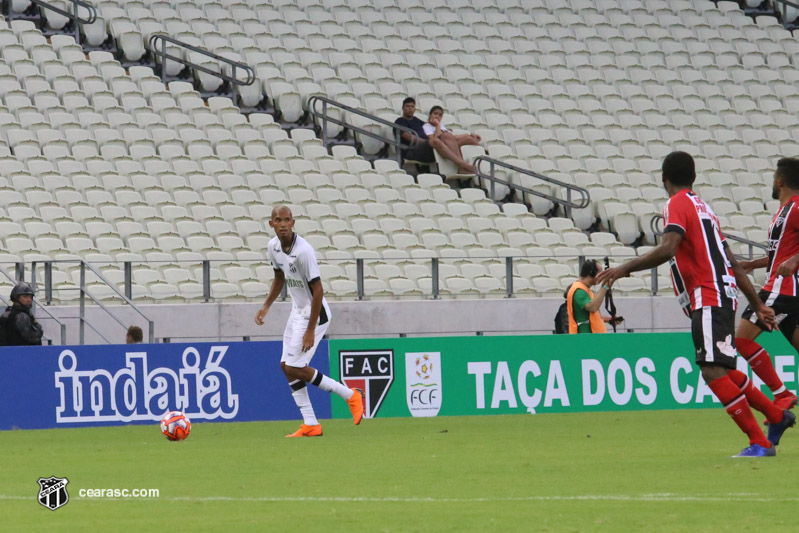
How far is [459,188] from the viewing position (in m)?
24.9

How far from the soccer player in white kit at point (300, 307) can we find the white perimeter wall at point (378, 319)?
5.41 metres

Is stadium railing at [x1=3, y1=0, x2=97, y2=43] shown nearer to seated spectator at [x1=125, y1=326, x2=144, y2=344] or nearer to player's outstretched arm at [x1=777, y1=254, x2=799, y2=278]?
seated spectator at [x1=125, y1=326, x2=144, y2=344]

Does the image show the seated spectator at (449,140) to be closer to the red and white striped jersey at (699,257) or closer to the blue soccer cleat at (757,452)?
the red and white striped jersey at (699,257)

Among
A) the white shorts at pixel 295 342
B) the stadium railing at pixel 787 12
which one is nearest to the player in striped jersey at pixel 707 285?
the white shorts at pixel 295 342

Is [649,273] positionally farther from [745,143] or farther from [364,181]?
[745,143]

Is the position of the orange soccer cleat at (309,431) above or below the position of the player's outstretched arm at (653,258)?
below

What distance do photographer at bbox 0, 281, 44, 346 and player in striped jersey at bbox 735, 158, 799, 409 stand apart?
8.12 metres

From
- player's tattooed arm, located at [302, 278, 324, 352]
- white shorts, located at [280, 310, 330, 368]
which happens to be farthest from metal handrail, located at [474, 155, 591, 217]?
player's tattooed arm, located at [302, 278, 324, 352]

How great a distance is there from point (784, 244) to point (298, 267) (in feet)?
14.0

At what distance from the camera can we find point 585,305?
16.6 m

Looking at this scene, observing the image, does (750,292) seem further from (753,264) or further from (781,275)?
(753,264)

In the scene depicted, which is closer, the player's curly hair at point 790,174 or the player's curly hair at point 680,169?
the player's curly hair at point 680,169

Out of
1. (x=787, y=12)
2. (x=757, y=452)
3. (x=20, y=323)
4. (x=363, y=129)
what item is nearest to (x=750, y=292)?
(x=757, y=452)

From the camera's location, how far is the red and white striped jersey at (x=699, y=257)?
30.0 ft
